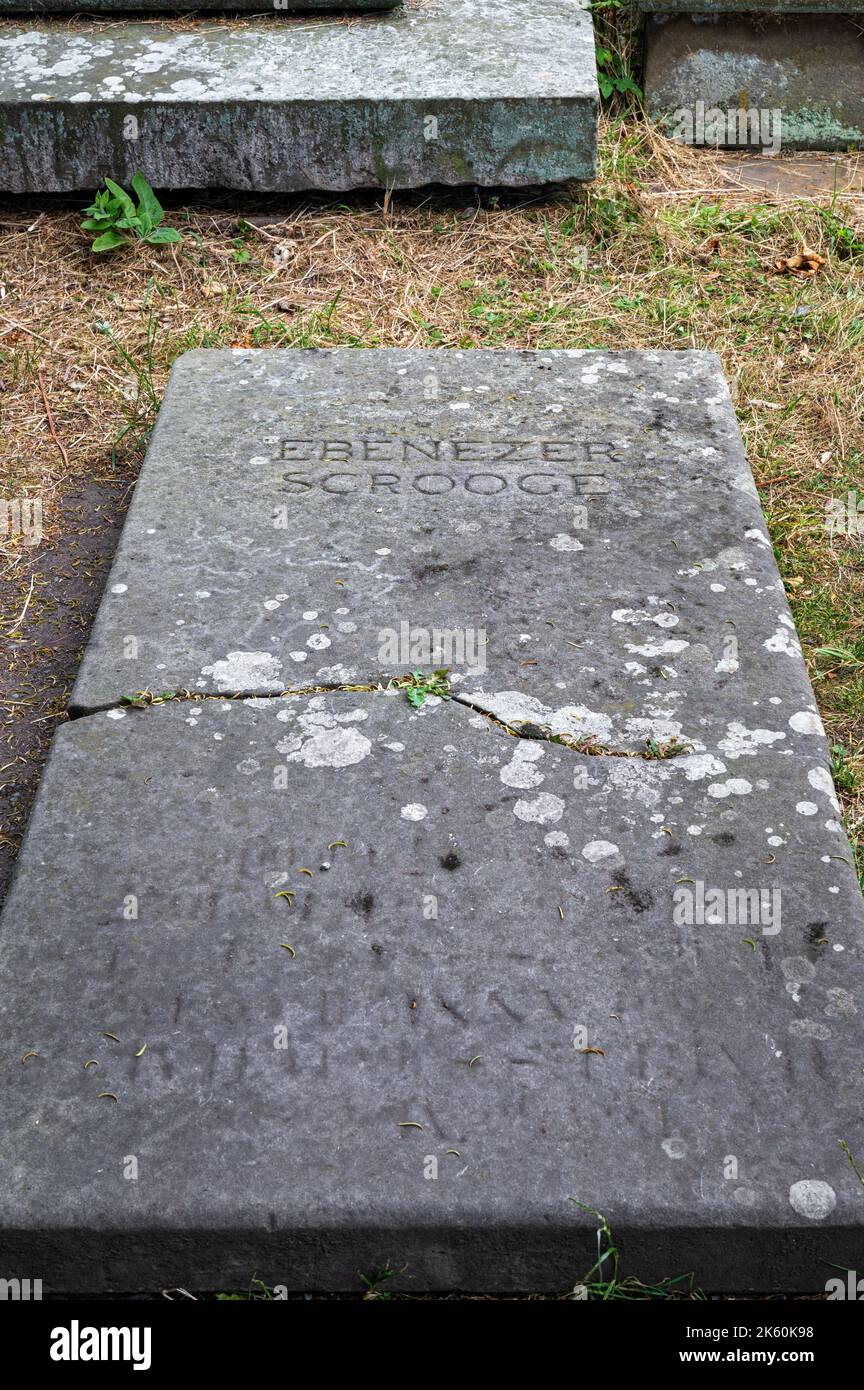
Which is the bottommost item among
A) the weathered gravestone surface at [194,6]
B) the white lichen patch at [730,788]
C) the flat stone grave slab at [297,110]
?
the white lichen patch at [730,788]

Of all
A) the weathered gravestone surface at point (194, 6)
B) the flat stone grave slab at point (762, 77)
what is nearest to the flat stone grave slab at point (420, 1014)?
the weathered gravestone surface at point (194, 6)

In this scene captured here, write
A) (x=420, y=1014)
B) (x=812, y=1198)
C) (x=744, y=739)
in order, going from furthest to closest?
1. (x=744, y=739)
2. (x=420, y=1014)
3. (x=812, y=1198)

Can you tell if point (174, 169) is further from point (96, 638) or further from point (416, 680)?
point (416, 680)

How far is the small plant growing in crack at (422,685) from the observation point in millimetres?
2100

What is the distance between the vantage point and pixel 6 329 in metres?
3.77

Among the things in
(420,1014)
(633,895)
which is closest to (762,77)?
(633,895)

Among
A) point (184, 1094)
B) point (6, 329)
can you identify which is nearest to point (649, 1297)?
point (184, 1094)

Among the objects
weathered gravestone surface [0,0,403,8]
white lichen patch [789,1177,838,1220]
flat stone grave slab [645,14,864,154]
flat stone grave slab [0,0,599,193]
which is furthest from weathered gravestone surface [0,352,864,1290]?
flat stone grave slab [645,14,864,154]

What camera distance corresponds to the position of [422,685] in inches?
83.6

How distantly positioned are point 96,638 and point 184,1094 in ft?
3.07

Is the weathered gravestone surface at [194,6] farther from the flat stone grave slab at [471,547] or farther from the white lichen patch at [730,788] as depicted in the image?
the white lichen patch at [730,788]

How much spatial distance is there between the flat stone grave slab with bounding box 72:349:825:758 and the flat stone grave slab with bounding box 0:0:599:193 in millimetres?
1136

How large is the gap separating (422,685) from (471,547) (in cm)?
41

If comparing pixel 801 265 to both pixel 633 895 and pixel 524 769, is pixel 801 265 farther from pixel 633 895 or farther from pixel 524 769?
pixel 633 895
